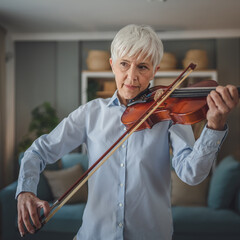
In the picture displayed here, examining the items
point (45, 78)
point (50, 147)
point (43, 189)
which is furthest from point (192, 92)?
point (45, 78)

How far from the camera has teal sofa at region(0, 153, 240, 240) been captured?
2.79m

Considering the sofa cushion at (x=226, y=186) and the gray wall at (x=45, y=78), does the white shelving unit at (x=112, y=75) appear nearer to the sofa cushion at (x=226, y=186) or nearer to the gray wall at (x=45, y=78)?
the gray wall at (x=45, y=78)

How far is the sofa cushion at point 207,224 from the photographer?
2.78 metres

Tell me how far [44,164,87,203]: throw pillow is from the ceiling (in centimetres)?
179

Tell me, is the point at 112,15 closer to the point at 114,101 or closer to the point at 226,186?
the point at 226,186

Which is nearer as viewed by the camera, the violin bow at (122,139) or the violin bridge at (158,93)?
the violin bow at (122,139)

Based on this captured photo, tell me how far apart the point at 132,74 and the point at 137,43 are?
101 millimetres

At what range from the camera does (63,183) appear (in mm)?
3045

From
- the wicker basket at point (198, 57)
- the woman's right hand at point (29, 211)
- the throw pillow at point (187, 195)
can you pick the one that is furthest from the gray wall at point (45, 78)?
the woman's right hand at point (29, 211)

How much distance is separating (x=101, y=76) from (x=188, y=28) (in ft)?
4.47

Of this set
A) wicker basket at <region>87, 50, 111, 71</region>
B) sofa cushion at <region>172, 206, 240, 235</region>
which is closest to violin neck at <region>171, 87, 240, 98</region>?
sofa cushion at <region>172, 206, 240, 235</region>

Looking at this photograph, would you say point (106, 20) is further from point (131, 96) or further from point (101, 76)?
point (131, 96)

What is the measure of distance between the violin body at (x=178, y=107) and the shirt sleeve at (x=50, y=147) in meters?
0.18

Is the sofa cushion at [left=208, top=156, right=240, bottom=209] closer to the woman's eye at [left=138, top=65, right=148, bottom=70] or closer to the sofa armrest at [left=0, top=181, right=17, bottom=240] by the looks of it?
the sofa armrest at [left=0, top=181, right=17, bottom=240]
